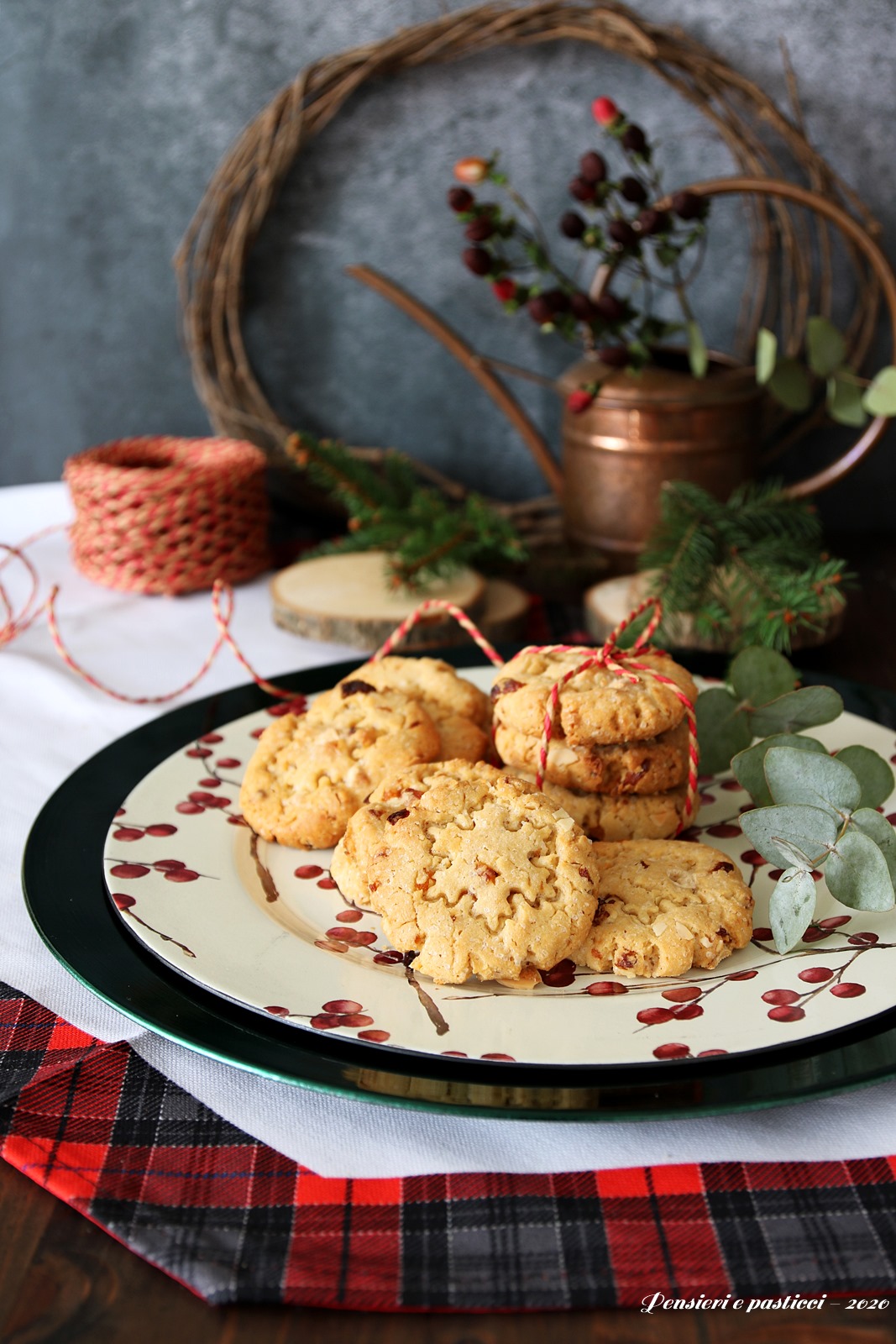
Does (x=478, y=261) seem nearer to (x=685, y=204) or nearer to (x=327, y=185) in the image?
(x=685, y=204)

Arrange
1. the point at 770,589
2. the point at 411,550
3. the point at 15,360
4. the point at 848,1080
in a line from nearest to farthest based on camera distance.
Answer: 1. the point at 848,1080
2. the point at 770,589
3. the point at 411,550
4. the point at 15,360

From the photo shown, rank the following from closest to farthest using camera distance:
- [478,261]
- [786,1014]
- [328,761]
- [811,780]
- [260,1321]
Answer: [260,1321]
[786,1014]
[811,780]
[328,761]
[478,261]

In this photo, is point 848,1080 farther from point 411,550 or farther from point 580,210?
point 580,210

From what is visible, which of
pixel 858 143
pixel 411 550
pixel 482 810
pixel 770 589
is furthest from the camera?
pixel 858 143

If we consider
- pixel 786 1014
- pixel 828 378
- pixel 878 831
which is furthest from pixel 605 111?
pixel 786 1014

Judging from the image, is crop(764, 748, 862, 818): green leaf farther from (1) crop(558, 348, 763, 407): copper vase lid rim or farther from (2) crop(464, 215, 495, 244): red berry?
(2) crop(464, 215, 495, 244): red berry

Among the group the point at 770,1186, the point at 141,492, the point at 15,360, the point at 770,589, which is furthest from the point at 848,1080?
the point at 15,360
